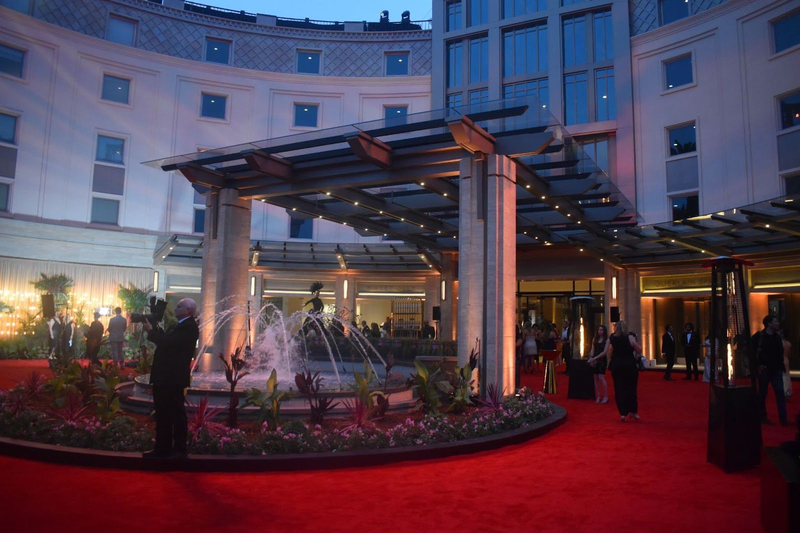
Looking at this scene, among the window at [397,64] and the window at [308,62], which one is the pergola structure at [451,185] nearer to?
the window at [397,64]

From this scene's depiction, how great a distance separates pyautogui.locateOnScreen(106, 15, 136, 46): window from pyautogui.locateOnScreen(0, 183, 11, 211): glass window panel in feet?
28.1

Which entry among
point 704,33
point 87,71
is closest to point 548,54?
point 704,33

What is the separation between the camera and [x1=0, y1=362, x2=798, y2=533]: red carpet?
4965 mm

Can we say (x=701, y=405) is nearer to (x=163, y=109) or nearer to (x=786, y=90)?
(x=786, y=90)

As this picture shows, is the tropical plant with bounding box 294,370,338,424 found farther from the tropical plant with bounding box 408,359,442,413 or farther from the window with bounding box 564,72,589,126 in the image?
the window with bounding box 564,72,589,126

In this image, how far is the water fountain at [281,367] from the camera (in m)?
9.44

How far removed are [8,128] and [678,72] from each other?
94.0 feet

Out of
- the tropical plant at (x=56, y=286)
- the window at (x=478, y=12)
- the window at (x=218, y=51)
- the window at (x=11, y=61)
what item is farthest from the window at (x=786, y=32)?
the window at (x=11, y=61)

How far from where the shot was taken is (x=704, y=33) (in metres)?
23.6

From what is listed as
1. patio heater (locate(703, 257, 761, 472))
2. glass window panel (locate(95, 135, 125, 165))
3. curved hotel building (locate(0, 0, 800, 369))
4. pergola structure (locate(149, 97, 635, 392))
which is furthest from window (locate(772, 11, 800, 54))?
glass window panel (locate(95, 135, 125, 165))

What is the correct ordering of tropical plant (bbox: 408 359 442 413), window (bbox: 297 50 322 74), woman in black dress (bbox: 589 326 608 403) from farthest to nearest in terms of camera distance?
1. window (bbox: 297 50 322 74)
2. woman in black dress (bbox: 589 326 608 403)
3. tropical plant (bbox: 408 359 442 413)

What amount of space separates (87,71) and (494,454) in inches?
1097

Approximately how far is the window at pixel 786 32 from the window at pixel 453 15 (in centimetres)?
1490

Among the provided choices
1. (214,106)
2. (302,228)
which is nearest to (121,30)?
(214,106)
